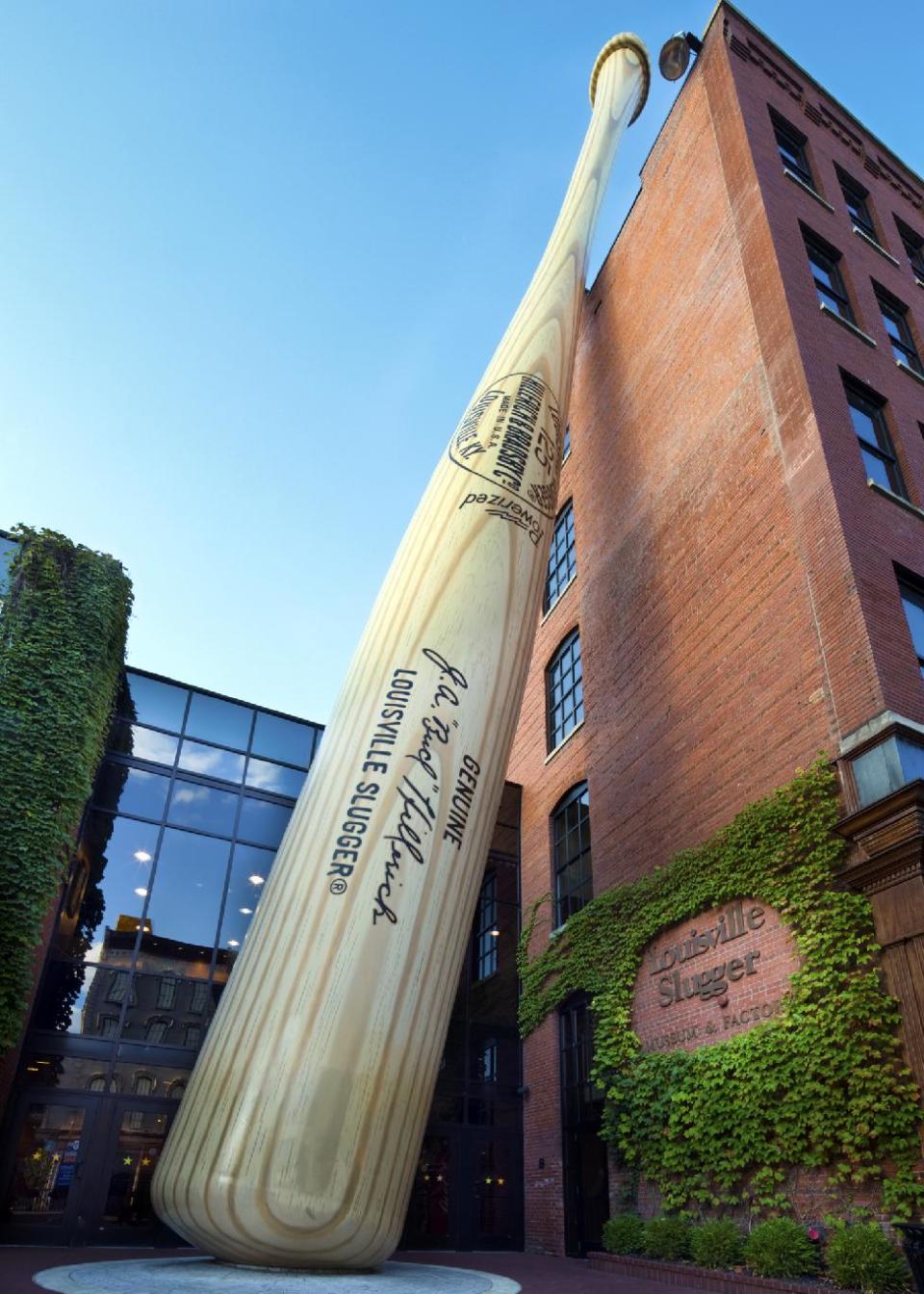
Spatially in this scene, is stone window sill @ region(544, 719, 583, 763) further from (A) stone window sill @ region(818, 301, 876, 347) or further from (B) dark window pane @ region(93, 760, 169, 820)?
(A) stone window sill @ region(818, 301, 876, 347)

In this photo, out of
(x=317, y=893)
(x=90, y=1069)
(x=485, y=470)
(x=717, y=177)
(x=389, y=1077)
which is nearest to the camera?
(x=389, y=1077)

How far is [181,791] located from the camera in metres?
13.0

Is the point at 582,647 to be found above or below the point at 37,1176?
above

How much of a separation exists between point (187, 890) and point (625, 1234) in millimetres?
7180

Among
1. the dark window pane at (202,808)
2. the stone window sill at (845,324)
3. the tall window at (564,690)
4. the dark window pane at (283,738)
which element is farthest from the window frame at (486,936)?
the stone window sill at (845,324)

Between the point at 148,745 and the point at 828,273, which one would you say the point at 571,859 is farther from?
the point at 828,273

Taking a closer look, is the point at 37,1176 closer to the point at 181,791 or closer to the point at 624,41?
the point at 181,791

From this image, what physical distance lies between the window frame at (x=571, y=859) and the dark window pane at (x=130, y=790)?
6.56 meters

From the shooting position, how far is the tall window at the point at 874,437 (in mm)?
11750

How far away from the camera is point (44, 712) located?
10867 mm

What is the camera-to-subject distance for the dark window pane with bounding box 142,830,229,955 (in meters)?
12.0

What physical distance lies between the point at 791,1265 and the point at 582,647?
374 inches

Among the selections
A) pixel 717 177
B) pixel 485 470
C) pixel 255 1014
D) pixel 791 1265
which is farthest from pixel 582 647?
pixel 255 1014

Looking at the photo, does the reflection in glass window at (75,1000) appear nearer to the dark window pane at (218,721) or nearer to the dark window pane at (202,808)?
the dark window pane at (202,808)
